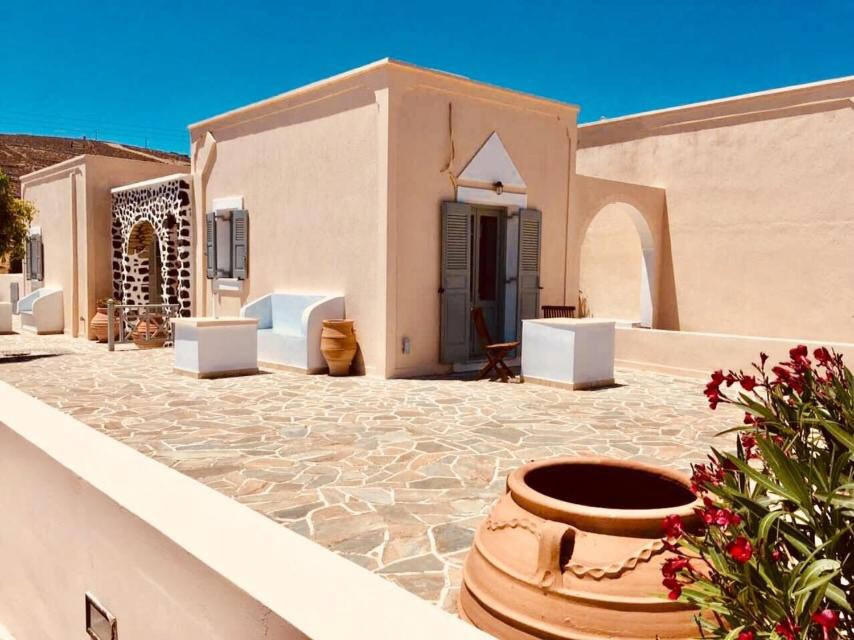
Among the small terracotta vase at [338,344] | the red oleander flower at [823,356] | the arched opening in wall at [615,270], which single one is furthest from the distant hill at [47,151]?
the red oleander flower at [823,356]

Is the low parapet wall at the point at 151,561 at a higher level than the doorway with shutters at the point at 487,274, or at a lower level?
Answer: lower

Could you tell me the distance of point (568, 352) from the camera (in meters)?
8.06

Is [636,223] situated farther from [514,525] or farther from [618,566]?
[618,566]

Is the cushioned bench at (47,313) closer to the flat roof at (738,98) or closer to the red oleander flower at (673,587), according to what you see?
the flat roof at (738,98)

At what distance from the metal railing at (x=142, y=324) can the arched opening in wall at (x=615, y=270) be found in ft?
26.5

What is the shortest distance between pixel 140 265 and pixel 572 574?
13.6 m

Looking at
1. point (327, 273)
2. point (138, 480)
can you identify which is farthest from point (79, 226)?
point (138, 480)

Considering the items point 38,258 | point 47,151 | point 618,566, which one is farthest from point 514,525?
point 47,151

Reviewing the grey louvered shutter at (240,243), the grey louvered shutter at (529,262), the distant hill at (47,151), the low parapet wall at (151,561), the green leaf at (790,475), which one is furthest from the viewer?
the distant hill at (47,151)

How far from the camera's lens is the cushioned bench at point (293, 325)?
29.7 ft

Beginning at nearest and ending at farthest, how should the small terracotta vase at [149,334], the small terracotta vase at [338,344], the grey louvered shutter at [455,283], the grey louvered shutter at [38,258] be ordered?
the small terracotta vase at [338,344], the grey louvered shutter at [455,283], the small terracotta vase at [149,334], the grey louvered shutter at [38,258]

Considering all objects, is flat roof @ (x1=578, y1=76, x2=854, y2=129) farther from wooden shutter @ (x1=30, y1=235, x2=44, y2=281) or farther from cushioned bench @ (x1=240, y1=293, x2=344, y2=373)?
wooden shutter @ (x1=30, y1=235, x2=44, y2=281)

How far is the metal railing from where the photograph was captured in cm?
1155

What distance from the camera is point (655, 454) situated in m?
5.20
